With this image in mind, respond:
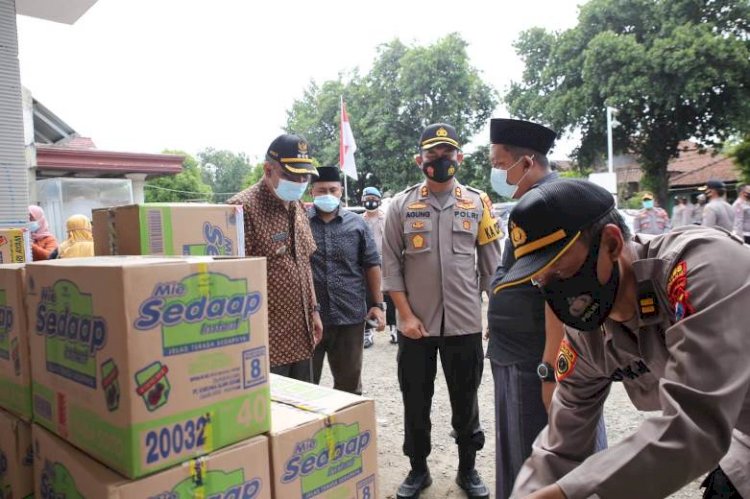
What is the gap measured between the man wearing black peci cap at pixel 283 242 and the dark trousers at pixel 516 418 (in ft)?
3.52

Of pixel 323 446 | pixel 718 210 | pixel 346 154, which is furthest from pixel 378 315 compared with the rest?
pixel 718 210

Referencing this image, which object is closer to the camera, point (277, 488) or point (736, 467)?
point (736, 467)

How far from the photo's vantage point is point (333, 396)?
1686 millimetres

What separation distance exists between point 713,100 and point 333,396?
2121 centimetres

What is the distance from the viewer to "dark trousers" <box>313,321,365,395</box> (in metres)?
3.28

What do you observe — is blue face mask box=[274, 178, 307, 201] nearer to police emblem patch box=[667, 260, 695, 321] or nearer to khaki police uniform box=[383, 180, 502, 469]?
khaki police uniform box=[383, 180, 502, 469]

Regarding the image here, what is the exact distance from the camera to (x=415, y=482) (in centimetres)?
280

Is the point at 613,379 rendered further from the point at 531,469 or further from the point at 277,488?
the point at 277,488

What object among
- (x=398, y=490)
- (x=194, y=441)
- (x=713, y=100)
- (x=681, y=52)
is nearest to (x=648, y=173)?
(x=713, y=100)

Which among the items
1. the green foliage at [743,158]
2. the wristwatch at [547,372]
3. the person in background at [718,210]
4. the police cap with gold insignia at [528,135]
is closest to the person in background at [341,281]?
the police cap with gold insignia at [528,135]

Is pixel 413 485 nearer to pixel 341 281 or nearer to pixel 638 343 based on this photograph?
pixel 341 281

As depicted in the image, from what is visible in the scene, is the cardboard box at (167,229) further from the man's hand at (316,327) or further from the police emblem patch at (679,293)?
the police emblem patch at (679,293)

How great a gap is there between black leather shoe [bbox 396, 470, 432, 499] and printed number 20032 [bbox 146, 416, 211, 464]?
178 cm

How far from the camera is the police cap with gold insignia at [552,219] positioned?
1085 millimetres
